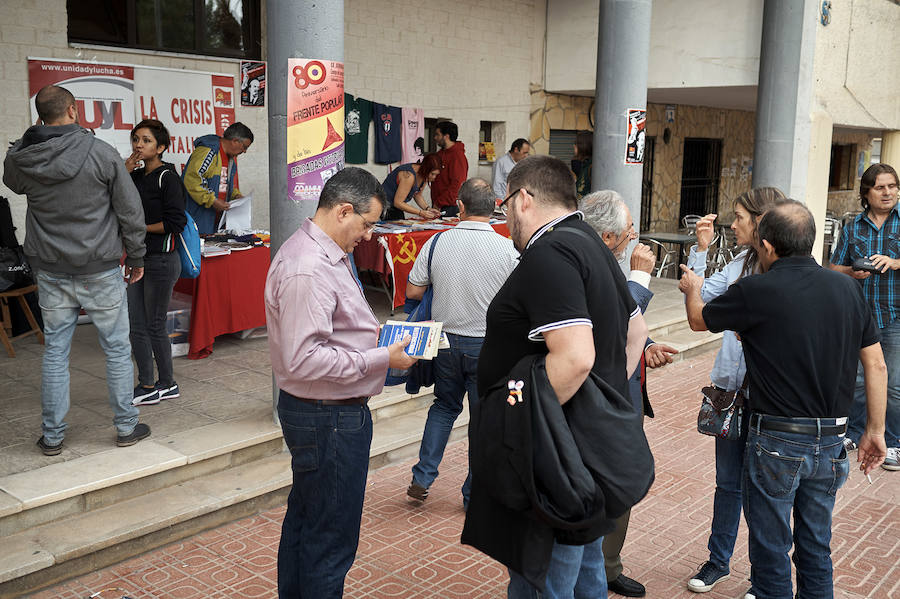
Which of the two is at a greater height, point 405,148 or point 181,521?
point 405,148

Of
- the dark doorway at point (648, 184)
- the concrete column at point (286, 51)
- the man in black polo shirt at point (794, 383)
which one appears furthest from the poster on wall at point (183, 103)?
the dark doorway at point (648, 184)

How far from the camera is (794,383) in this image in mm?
3158

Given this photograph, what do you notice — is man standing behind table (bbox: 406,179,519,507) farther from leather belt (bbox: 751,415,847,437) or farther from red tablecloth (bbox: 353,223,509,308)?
red tablecloth (bbox: 353,223,509,308)

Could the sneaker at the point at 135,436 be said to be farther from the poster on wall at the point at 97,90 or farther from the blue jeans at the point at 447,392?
the poster on wall at the point at 97,90

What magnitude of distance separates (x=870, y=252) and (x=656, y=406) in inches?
89.4

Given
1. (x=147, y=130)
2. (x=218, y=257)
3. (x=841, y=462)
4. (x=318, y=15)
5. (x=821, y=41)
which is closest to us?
(x=841, y=462)

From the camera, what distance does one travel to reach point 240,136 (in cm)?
709

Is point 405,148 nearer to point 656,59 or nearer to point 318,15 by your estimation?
point 656,59

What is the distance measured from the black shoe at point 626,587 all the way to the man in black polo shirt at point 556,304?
4.74ft

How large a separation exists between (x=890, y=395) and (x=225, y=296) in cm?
521

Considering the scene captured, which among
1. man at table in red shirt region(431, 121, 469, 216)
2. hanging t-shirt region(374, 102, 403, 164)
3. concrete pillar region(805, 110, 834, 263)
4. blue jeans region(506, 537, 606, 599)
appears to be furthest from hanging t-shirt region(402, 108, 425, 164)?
blue jeans region(506, 537, 606, 599)

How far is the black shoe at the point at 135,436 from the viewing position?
4805 mm

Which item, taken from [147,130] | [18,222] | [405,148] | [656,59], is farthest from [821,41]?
[18,222]

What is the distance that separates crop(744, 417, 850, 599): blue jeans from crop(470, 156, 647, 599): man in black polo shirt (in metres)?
0.94
